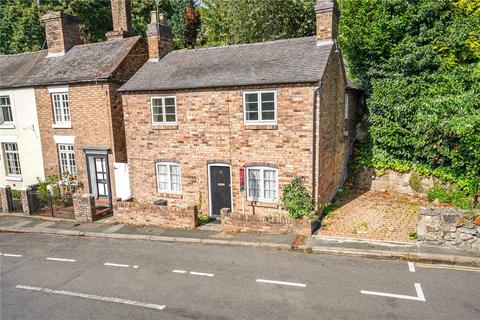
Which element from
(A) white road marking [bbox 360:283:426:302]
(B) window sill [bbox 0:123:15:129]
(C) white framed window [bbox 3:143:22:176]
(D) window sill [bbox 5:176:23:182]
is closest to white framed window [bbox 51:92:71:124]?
(B) window sill [bbox 0:123:15:129]

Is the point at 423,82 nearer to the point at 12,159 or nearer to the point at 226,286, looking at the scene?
Answer: the point at 226,286

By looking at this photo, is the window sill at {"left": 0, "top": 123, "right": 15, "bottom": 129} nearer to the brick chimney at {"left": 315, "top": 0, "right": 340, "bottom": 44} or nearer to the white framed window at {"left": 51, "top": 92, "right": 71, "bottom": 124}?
the white framed window at {"left": 51, "top": 92, "right": 71, "bottom": 124}

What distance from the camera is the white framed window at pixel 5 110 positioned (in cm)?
1955

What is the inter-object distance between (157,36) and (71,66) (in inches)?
209

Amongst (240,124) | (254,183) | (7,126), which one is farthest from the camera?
A: (7,126)

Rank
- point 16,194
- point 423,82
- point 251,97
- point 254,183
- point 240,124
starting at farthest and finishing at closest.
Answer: point 16,194 < point 423,82 < point 254,183 < point 240,124 < point 251,97

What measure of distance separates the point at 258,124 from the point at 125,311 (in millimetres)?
8016

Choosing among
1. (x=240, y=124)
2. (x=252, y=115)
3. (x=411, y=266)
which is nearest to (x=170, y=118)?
(x=240, y=124)

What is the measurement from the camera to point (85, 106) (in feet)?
55.9

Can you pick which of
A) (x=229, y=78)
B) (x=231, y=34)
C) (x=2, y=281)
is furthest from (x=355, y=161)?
(x=231, y=34)

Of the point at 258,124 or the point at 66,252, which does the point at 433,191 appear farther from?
the point at 66,252

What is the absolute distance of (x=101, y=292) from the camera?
356 inches

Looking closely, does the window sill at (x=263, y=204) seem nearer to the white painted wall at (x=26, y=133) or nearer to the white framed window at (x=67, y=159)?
the white framed window at (x=67, y=159)

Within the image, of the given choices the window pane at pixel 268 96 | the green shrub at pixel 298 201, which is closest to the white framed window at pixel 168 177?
the window pane at pixel 268 96
